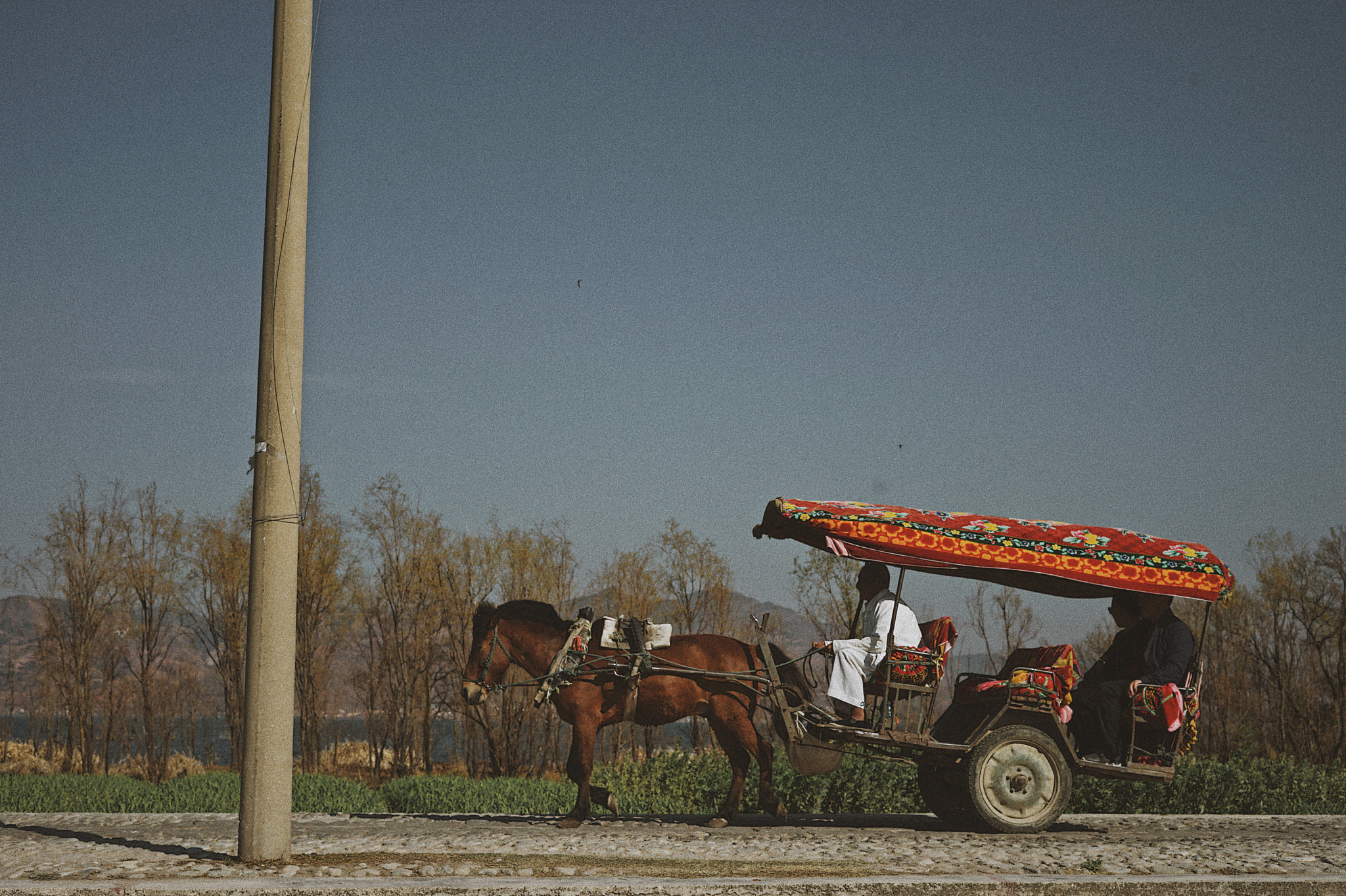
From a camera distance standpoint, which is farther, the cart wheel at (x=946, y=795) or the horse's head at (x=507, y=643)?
the horse's head at (x=507, y=643)

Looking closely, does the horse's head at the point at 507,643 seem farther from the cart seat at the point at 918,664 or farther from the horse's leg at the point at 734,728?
the cart seat at the point at 918,664

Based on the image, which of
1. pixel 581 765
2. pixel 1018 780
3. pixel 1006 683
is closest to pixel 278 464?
pixel 581 765

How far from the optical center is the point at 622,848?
8.70 meters

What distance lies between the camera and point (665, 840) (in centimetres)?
928

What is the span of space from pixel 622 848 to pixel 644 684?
100 inches

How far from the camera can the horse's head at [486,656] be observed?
36.7 feet

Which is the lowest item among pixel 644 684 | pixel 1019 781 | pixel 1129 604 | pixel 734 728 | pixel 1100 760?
pixel 1019 781

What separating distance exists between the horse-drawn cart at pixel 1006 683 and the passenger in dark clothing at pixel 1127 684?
11 centimetres

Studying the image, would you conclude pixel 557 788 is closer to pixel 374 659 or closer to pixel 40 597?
pixel 374 659

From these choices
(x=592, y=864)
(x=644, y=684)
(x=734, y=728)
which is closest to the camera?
(x=592, y=864)

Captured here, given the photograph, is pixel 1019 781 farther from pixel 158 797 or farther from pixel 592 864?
pixel 158 797

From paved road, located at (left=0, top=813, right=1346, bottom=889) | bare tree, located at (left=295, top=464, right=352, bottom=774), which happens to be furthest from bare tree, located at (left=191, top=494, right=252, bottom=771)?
paved road, located at (left=0, top=813, right=1346, bottom=889)

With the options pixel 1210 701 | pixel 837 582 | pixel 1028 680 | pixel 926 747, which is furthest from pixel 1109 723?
pixel 1210 701

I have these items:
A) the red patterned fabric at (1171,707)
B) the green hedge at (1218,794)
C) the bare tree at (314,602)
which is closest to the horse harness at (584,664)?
the red patterned fabric at (1171,707)
